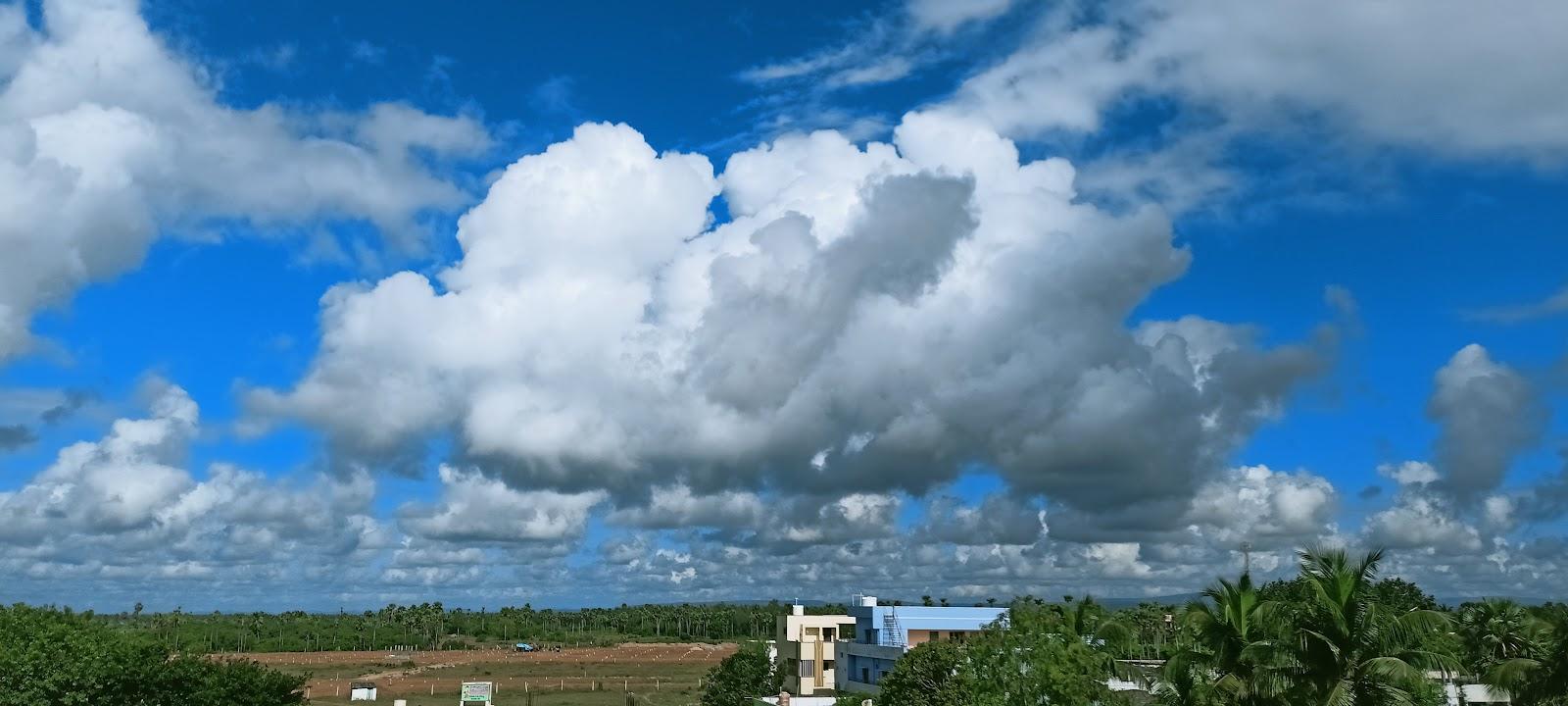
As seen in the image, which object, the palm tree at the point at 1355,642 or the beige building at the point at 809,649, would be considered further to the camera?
the beige building at the point at 809,649

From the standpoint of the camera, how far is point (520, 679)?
536 ft

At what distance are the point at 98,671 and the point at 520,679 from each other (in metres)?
117

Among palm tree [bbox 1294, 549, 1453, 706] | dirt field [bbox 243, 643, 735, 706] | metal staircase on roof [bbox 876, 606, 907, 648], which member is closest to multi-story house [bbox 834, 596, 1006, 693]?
metal staircase on roof [bbox 876, 606, 907, 648]

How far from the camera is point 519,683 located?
15450 cm

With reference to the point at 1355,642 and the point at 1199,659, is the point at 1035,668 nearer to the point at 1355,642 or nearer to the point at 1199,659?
the point at 1199,659

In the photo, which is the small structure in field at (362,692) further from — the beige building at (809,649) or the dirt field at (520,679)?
the beige building at (809,649)

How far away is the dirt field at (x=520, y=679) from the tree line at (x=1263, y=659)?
283 feet

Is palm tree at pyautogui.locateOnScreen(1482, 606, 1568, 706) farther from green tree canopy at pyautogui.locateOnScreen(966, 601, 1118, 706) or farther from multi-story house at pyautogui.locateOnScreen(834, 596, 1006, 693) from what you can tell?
multi-story house at pyautogui.locateOnScreen(834, 596, 1006, 693)

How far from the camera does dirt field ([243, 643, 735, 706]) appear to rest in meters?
134

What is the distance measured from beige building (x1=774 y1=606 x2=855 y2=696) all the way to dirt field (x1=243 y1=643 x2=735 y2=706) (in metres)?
24.2

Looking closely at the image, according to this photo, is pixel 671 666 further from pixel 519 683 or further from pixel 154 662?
pixel 154 662

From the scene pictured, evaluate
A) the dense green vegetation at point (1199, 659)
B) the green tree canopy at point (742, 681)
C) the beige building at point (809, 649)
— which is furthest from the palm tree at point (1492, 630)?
the green tree canopy at point (742, 681)

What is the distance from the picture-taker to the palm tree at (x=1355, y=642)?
30.2 metres

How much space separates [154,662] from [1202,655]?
42.8 metres
